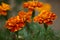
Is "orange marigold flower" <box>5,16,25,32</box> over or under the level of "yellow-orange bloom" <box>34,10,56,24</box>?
under

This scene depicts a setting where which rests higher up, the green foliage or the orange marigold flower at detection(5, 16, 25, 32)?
the orange marigold flower at detection(5, 16, 25, 32)

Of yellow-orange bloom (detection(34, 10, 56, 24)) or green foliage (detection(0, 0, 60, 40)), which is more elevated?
yellow-orange bloom (detection(34, 10, 56, 24))

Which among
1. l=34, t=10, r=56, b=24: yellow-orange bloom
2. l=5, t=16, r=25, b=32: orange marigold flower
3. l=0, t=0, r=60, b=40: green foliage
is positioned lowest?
l=0, t=0, r=60, b=40: green foliage

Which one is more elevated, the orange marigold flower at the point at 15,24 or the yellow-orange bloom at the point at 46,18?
the yellow-orange bloom at the point at 46,18

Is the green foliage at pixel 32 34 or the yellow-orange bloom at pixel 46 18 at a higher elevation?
the yellow-orange bloom at pixel 46 18

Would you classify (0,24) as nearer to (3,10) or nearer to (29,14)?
(3,10)

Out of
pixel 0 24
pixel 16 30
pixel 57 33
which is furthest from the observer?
pixel 0 24

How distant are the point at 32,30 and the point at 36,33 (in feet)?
0.19

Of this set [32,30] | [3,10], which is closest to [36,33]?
[32,30]

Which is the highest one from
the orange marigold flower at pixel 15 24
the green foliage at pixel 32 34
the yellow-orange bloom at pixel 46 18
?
the yellow-orange bloom at pixel 46 18

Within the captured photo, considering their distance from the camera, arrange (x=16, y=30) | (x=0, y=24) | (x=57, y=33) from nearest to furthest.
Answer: (x=16, y=30) → (x=57, y=33) → (x=0, y=24)

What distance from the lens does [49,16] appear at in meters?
1.01

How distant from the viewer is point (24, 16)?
40.6 inches

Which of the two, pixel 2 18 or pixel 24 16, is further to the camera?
pixel 2 18
